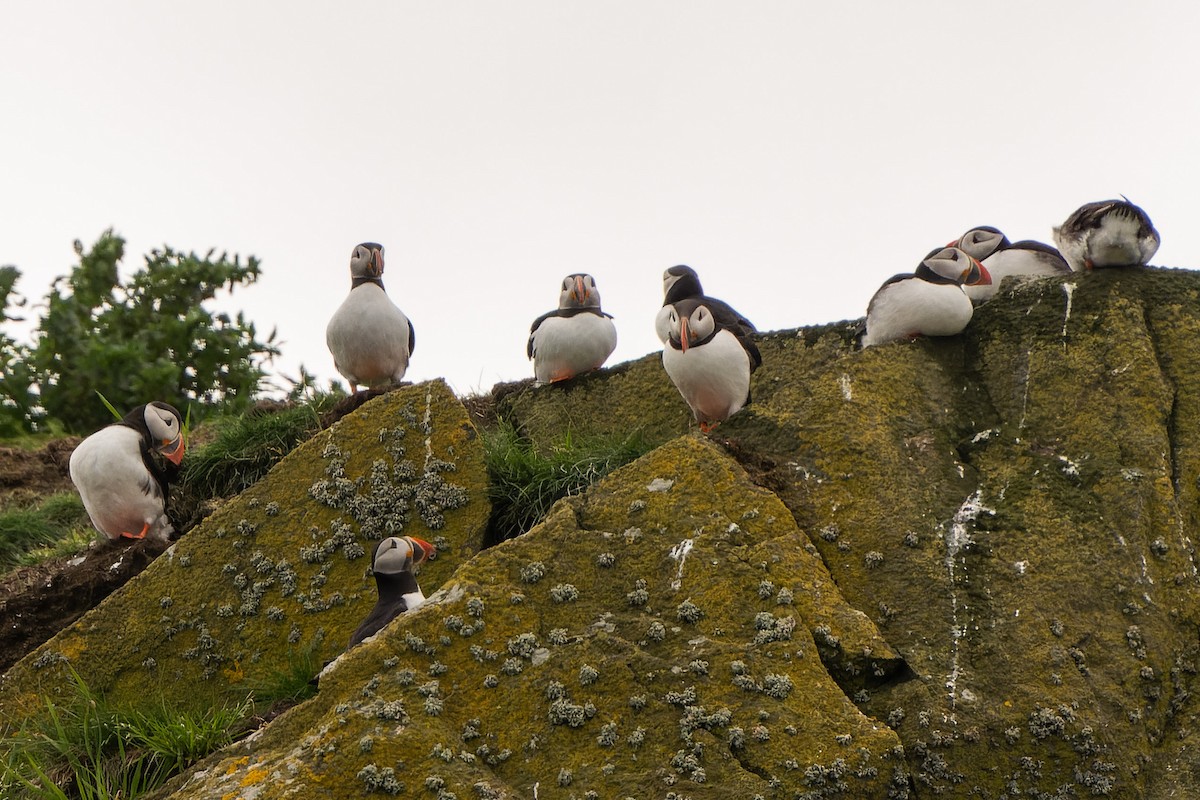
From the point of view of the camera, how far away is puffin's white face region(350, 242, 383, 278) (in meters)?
8.52

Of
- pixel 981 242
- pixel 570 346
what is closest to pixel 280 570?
pixel 570 346

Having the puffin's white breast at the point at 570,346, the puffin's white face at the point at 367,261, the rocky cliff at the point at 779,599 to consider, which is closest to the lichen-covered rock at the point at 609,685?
the rocky cliff at the point at 779,599

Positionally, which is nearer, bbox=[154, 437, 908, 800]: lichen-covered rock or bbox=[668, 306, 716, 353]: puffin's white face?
bbox=[154, 437, 908, 800]: lichen-covered rock

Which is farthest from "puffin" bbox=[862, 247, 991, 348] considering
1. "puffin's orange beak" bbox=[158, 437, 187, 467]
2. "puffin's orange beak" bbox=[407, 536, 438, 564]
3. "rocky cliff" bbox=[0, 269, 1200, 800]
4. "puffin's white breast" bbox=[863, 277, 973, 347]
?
"puffin's orange beak" bbox=[158, 437, 187, 467]

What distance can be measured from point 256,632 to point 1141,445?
162 inches

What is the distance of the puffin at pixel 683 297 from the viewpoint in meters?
7.86

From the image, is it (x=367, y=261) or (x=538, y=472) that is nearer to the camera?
(x=538, y=472)

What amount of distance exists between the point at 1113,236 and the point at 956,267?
83cm

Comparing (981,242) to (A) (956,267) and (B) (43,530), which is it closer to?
(A) (956,267)

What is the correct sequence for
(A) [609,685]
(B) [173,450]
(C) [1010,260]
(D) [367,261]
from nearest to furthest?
(A) [609,685] → (B) [173,450] → (C) [1010,260] → (D) [367,261]

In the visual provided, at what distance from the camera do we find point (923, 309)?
661 centimetres

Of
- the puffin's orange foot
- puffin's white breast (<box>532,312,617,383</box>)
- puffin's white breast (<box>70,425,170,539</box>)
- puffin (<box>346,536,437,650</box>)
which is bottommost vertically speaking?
puffin (<box>346,536,437,650</box>)

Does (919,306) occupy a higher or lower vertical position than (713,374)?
higher

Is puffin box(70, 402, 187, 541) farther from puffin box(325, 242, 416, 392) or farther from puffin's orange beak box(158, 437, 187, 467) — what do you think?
puffin box(325, 242, 416, 392)
